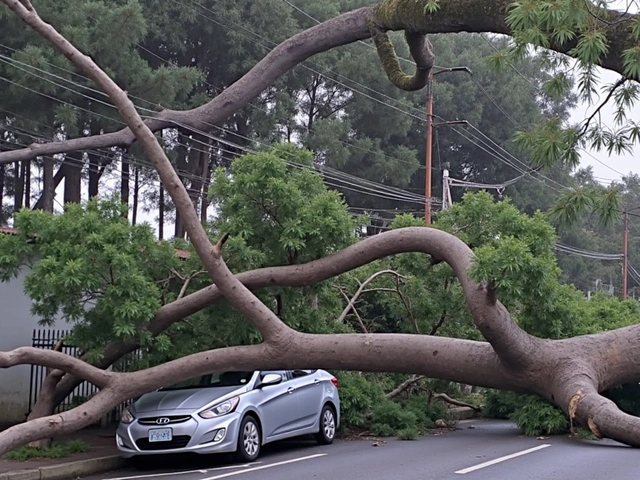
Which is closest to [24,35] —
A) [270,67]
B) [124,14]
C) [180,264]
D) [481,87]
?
[124,14]

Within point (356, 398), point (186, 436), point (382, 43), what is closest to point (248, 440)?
point (186, 436)

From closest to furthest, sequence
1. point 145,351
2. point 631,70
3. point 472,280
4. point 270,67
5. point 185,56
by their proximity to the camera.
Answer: point 631,70 → point 472,280 → point 270,67 → point 145,351 → point 185,56

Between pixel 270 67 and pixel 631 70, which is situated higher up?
pixel 270 67

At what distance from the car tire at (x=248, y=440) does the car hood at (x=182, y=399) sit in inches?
18.3

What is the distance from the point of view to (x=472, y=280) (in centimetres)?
514

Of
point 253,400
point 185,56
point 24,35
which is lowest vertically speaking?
point 253,400

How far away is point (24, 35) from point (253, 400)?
41.9 ft

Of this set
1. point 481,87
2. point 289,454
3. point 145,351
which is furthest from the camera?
point 481,87

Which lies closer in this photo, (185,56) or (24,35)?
(24,35)

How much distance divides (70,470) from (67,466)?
0.07 meters

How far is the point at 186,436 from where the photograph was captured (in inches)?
463

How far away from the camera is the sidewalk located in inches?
429

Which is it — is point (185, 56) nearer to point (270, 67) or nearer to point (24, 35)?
point (24, 35)

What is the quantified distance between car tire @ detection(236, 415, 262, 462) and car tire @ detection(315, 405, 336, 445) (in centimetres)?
184
